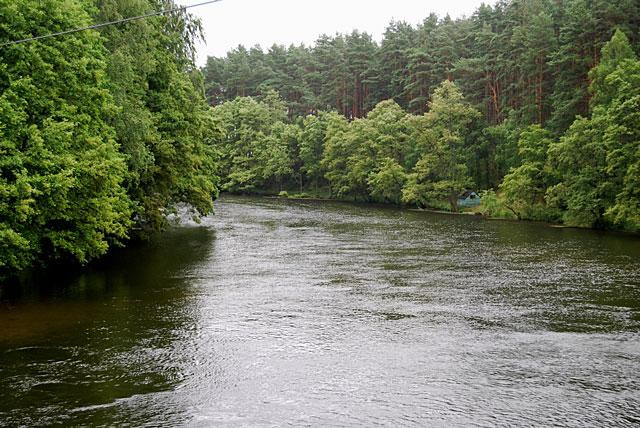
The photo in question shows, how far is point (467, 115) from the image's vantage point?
187 ft

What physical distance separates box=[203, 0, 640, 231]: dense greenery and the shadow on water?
2665 cm

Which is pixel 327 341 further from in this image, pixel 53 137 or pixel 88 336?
pixel 53 137

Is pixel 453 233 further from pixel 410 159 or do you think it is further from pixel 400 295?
pixel 410 159

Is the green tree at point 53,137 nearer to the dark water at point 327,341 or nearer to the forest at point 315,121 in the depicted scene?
the forest at point 315,121

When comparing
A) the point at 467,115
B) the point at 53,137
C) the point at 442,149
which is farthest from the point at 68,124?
the point at 467,115

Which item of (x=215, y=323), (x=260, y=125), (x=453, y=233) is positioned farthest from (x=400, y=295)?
(x=260, y=125)

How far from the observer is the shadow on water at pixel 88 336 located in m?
11.2

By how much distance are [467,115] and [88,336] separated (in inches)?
1875

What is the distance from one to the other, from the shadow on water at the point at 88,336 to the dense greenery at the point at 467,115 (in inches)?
1049

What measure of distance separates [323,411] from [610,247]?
2404 centimetres

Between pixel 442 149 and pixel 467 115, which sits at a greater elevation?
pixel 467 115

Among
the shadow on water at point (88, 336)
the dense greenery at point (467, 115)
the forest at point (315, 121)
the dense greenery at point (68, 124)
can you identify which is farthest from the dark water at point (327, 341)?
the dense greenery at point (467, 115)

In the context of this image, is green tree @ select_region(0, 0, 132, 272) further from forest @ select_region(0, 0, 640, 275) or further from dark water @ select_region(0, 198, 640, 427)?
dark water @ select_region(0, 198, 640, 427)

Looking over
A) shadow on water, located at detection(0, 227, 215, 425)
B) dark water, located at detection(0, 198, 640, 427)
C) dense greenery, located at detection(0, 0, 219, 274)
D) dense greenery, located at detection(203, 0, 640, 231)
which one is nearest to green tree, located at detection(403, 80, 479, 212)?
dense greenery, located at detection(203, 0, 640, 231)
